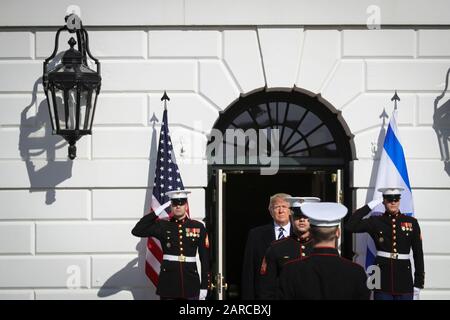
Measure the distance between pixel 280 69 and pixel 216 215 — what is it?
1.60 m

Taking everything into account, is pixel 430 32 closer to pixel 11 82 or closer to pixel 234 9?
pixel 234 9

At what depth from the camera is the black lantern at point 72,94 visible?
6957mm

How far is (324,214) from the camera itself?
464cm

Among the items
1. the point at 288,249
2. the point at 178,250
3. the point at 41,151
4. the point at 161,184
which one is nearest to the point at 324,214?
the point at 288,249

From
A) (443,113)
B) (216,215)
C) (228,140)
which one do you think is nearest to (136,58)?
(228,140)

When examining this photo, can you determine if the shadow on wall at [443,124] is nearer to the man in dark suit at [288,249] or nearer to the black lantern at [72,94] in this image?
the man in dark suit at [288,249]

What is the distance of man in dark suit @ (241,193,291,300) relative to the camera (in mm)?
7020

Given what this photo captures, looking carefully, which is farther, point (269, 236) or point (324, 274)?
point (269, 236)

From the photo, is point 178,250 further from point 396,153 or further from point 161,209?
point 396,153

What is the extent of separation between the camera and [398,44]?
7715mm

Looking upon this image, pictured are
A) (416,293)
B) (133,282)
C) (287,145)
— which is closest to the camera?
(416,293)

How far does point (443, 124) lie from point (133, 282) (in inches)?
136

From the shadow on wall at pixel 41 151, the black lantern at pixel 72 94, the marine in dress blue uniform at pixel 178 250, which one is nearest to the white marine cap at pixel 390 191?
the marine in dress blue uniform at pixel 178 250

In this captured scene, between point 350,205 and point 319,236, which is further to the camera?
point 350,205
